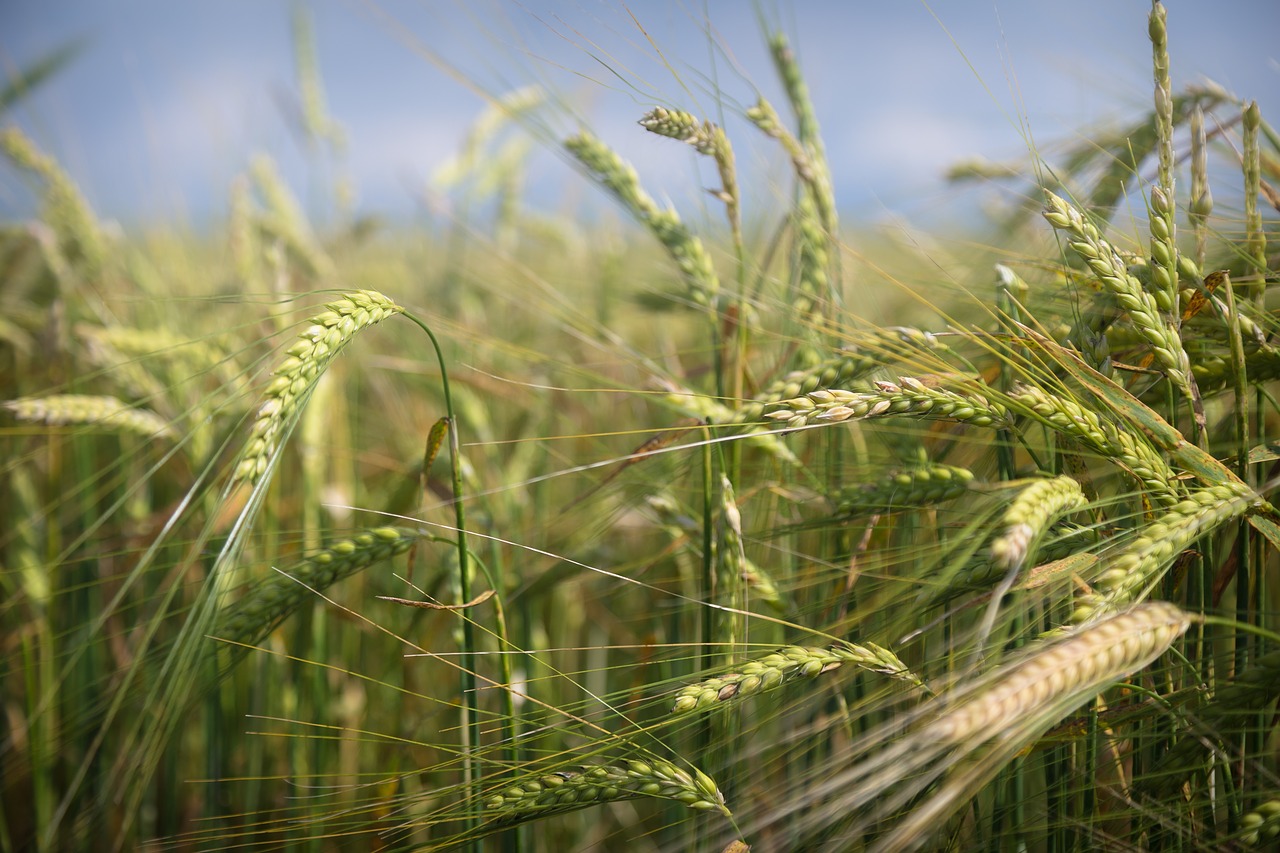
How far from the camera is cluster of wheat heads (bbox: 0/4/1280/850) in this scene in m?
0.55

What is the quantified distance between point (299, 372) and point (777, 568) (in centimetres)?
67

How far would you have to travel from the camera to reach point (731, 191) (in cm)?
88

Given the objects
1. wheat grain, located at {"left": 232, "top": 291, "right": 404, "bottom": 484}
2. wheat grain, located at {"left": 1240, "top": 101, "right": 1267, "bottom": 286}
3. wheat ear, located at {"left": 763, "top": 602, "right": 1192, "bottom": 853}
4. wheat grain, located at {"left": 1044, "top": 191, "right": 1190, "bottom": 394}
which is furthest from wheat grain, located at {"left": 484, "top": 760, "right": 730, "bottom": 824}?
wheat grain, located at {"left": 1240, "top": 101, "right": 1267, "bottom": 286}

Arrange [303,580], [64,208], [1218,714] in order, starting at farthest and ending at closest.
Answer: [64,208], [303,580], [1218,714]

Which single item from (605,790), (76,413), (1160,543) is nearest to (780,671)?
(605,790)

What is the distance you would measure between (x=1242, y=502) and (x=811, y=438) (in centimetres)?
51

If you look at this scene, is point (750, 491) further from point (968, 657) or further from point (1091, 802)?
point (1091, 802)

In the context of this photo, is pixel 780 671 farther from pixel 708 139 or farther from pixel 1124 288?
pixel 708 139

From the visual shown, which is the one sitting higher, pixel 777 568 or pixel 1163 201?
pixel 1163 201

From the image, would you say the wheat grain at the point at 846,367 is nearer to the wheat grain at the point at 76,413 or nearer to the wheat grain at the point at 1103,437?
the wheat grain at the point at 1103,437

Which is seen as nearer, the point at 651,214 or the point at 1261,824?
the point at 1261,824

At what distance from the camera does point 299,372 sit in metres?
0.56

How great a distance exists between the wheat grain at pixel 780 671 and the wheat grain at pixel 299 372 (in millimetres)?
363

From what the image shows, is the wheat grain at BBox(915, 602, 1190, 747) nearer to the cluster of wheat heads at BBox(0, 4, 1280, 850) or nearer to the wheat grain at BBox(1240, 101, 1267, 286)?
the cluster of wheat heads at BBox(0, 4, 1280, 850)
